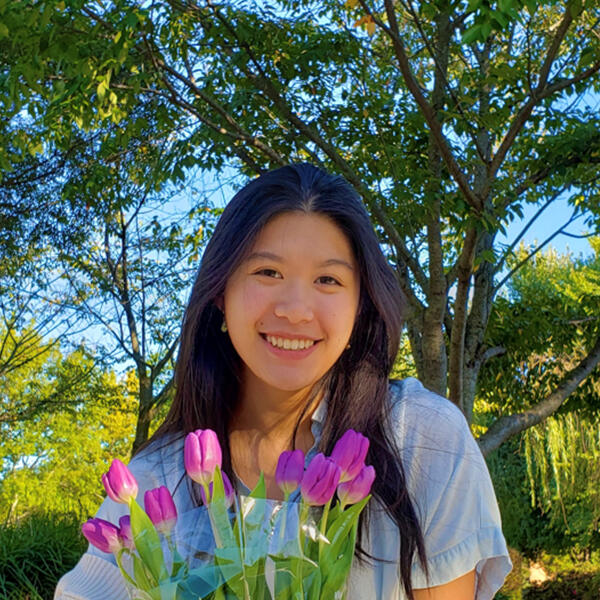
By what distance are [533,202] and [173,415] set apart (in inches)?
235

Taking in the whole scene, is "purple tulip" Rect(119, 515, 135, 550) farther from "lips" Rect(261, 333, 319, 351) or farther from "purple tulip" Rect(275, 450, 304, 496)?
"lips" Rect(261, 333, 319, 351)

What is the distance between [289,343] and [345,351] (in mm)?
274

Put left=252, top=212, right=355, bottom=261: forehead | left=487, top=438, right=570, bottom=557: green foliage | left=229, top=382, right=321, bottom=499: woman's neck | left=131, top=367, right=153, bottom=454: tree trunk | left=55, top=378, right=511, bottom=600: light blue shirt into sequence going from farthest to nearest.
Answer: left=487, top=438, right=570, bottom=557: green foliage < left=131, top=367, right=153, bottom=454: tree trunk < left=229, top=382, right=321, bottom=499: woman's neck < left=252, top=212, right=355, bottom=261: forehead < left=55, top=378, right=511, bottom=600: light blue shirt

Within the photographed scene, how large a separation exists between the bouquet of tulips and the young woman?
391mm

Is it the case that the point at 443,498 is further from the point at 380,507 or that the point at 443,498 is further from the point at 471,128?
the point at 471,128

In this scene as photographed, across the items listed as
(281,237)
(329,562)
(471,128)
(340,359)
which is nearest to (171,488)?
(340,359)

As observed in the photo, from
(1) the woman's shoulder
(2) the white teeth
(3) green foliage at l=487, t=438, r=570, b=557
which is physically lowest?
(3) green foliage at l=487, t=438, r=570, b=557

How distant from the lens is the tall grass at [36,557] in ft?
19.6

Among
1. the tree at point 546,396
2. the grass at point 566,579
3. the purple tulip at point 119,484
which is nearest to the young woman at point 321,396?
the purple tulip at point 119,484

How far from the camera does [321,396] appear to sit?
1602 millimetres

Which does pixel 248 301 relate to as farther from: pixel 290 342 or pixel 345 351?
pixel 345 351

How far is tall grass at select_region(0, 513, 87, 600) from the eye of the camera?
5.96 metres

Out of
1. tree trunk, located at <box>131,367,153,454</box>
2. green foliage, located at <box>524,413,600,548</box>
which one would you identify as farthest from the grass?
tree trunk, located at <box>131,367,153,454</box>

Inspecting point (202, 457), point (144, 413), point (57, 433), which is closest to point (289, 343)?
point (202, 457)
